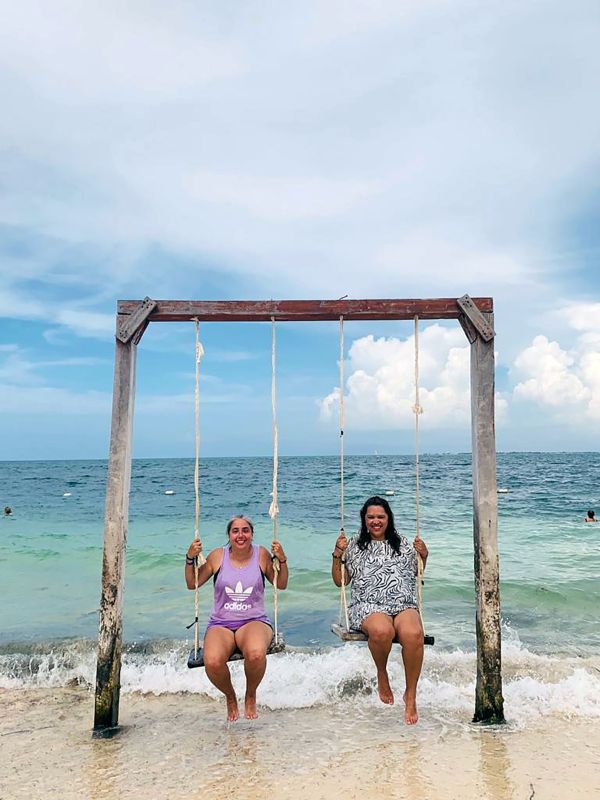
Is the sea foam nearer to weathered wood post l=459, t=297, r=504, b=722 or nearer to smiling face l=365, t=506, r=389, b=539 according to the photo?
weathered wood post l=459, t=297, r=504, b=722

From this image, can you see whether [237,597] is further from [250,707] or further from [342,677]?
[342,677]

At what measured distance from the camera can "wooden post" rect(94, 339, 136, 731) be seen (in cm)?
438

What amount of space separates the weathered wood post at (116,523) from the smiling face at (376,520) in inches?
67.5

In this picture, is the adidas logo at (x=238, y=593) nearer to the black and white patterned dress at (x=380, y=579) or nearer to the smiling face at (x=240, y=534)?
the smiling face at (x=240, y=534)

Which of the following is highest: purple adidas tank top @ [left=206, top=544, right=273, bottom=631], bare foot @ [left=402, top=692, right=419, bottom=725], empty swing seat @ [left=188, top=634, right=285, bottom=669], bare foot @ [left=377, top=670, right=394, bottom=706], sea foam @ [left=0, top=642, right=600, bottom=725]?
purple adidas tank top @ [left=206, top=544, right=273, bottom=631]

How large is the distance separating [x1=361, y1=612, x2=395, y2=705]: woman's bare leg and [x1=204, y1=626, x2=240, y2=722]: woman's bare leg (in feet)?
2.96

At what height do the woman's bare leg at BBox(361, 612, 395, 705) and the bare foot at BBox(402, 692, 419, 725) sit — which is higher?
the woman's bare leg at BBox(361, 612, 395, 705)

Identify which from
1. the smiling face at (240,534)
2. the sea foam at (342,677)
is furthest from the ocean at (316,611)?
the smiling face at (240,534)

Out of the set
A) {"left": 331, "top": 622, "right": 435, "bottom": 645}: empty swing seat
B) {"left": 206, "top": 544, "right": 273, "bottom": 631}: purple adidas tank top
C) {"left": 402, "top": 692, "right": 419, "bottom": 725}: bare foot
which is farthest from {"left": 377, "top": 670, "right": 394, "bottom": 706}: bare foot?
{"left": 206, "top": 544, "right": 273, "bottom": 631}: purple adidas tank top

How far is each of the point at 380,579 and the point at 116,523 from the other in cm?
189

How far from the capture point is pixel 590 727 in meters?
4.61

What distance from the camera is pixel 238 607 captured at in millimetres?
4332

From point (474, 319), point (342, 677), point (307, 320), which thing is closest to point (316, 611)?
point (342, 677)

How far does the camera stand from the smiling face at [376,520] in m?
4.63
